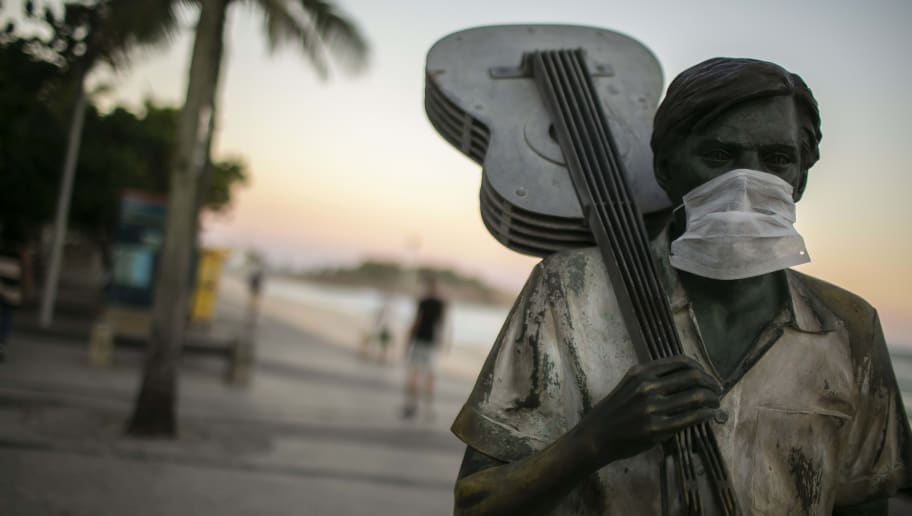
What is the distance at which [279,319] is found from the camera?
26438mm

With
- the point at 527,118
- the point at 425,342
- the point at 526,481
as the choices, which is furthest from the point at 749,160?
the point at 425,342

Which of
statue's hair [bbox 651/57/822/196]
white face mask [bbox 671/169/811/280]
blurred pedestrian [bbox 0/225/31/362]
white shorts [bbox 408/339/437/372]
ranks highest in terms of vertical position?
statue's hair [bbox 651/57/822/196]

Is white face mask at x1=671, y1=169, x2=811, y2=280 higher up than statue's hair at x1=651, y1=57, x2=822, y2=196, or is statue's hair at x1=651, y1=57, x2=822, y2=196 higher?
statue's hair at x1=651, y1=57, x2=822, y2=196

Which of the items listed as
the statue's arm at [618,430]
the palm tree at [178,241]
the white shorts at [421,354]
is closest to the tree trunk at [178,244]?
the palm tree at [178,241]

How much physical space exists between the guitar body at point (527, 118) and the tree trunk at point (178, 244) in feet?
18.0

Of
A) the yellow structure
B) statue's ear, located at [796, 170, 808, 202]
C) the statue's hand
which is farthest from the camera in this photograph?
the yellow structure

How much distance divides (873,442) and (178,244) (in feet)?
21.0

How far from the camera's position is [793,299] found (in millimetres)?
1521

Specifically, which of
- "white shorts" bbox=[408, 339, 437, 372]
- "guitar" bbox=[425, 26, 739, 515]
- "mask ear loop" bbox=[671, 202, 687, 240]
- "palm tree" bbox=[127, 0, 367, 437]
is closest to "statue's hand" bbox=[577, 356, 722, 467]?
"guitar" bbox=[425, 26, 739, 515]

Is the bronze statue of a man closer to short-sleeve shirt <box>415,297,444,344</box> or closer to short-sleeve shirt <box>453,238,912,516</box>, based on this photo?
short-sleeve shirt <box>453,238,912,516</box>

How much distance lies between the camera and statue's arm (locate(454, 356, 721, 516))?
47.9 inches

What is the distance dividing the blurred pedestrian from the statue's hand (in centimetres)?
928

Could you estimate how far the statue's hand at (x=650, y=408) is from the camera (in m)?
1.21

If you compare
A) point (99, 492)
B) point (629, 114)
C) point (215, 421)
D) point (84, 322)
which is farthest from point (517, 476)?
point (84, 322)
